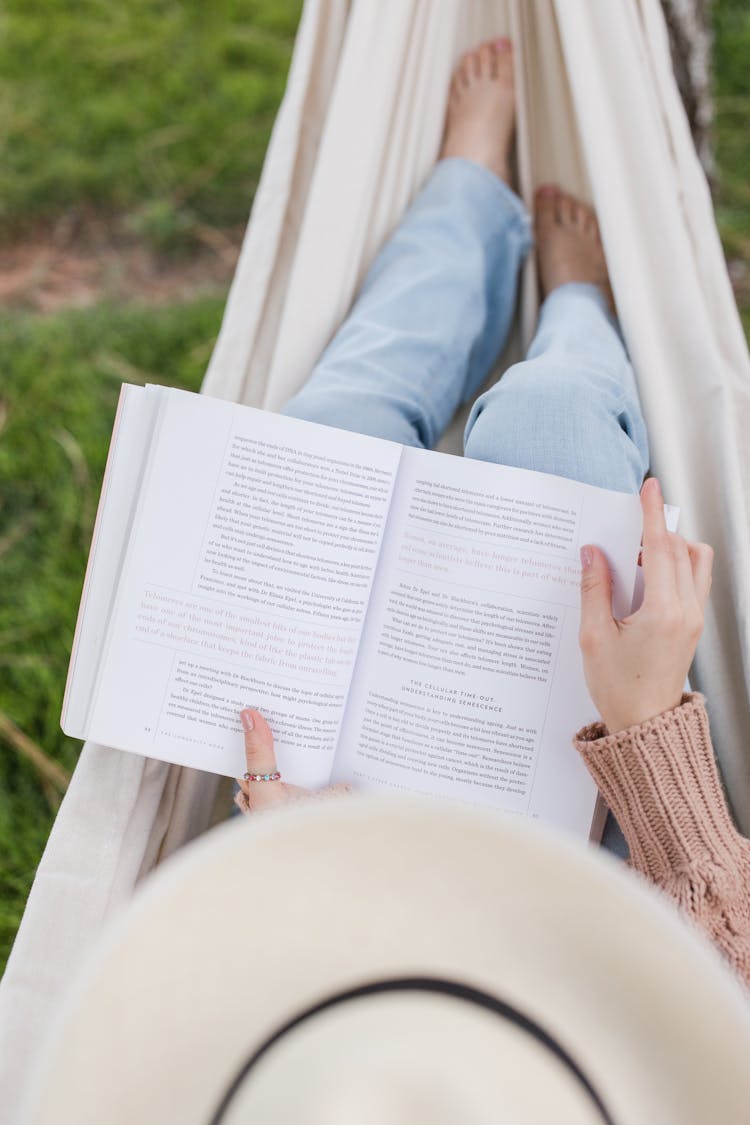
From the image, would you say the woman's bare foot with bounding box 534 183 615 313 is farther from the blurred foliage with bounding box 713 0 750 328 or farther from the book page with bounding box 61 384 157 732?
the book page with bounding box 61 384 157 732

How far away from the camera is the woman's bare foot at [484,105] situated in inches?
36.0

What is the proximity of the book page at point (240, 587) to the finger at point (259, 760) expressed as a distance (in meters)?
0.01

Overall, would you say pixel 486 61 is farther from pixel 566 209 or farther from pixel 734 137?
pixel 734 137

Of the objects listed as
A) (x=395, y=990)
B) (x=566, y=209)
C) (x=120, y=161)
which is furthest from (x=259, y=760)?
(x=120, y=161)

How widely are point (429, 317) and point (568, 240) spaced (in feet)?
0.66

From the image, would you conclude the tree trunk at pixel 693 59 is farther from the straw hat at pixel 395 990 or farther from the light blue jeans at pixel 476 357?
the straw hat at pixel 395 990

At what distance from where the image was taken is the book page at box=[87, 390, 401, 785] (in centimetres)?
66

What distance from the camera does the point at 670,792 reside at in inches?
22.9

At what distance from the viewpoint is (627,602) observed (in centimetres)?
64

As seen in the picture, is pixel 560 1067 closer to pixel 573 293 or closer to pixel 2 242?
pixel 573 293

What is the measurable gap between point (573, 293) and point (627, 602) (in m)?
0.38

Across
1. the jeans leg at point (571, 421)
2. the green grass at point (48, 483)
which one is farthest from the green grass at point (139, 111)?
the jeans leg at point (571, 421)

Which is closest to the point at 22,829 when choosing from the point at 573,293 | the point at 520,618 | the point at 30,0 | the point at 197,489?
the point at 197,489

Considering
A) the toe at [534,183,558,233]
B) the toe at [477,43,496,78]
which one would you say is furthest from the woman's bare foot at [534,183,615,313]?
the toe at [477,43,496,78]
